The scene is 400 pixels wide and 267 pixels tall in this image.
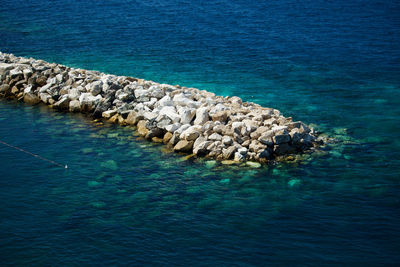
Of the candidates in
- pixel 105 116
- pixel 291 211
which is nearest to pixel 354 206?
pixel 291 211

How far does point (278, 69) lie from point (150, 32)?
78.1 ft

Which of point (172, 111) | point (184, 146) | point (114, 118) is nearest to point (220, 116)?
point (184, 146)

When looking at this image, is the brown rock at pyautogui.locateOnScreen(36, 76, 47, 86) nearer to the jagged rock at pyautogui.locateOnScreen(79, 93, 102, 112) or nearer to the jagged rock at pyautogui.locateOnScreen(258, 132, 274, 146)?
the jagged rock at pyautogui.locateOnScreen(79, 93, 102, 112)

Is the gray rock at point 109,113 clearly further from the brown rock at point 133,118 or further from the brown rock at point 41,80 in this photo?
the brown rock at point 41,80

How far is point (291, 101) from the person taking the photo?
145ft

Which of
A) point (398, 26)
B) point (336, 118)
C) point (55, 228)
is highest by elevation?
point (398, 26)

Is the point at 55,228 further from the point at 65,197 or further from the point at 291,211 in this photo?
the point at 291,211

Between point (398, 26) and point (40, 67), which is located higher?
point (398, 26)

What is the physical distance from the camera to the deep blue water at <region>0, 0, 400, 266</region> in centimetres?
2273

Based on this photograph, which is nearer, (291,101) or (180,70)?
(291,101)

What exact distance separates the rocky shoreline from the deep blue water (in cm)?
150

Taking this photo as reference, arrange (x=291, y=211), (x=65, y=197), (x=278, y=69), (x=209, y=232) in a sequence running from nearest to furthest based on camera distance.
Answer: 1. (x=209, y=232)
2. (x=291, y=211)
3. (x=65, y=197)
4. (x=278, y=69)

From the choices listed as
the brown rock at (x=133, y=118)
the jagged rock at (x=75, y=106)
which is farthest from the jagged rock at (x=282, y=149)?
the jagged rock at (x=75, y=106)

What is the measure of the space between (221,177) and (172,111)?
944 cm
